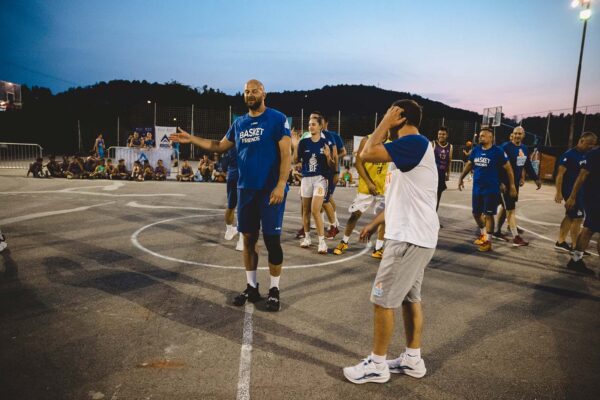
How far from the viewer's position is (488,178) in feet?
24.4

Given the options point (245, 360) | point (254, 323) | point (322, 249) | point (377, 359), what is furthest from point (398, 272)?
point (322, 249)

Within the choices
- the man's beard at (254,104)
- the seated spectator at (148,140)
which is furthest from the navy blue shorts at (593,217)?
the seated spectator at (148,140)

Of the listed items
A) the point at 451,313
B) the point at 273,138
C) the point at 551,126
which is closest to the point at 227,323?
the point at 273,138

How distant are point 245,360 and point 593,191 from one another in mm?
6101

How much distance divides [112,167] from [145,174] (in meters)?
1.69

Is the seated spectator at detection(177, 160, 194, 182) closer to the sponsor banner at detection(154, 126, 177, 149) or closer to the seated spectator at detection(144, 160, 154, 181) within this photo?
the seated spectator at detection(144, 160, 154, 181)

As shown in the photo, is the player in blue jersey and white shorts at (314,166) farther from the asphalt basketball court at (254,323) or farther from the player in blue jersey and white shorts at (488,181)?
the player in blue jersey and white shorts at (488,181)

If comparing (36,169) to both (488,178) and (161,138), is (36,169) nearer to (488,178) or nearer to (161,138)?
(161,138)

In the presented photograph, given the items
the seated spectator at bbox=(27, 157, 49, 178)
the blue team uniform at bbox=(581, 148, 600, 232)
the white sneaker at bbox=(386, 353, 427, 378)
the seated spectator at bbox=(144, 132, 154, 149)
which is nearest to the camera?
the white sneaker at bbox=(386, 353, 427, 378)

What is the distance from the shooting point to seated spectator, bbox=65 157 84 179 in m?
17.4

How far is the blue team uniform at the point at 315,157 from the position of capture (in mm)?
6867

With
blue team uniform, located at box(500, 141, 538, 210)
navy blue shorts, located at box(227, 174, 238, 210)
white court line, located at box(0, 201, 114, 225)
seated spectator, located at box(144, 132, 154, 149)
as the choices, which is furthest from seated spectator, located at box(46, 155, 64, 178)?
blue team uniform, located at box(500, 141, 538, 210)

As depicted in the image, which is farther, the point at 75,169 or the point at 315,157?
Result: the point at 75,169

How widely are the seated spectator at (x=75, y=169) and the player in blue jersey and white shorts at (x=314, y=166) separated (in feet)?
48.3
